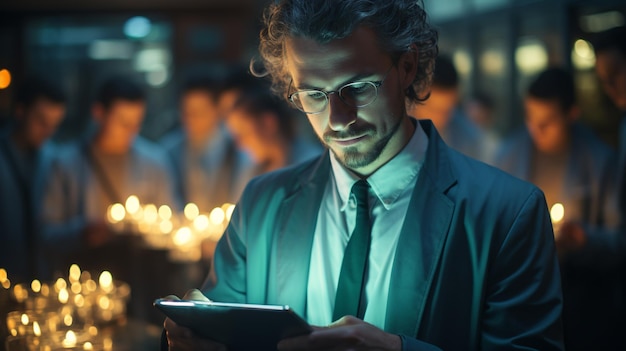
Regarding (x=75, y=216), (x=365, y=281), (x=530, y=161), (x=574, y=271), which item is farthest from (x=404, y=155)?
(x=75, y=216)

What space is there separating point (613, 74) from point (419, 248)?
2903 millimetres

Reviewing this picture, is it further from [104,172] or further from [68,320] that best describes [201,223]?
[68,320]

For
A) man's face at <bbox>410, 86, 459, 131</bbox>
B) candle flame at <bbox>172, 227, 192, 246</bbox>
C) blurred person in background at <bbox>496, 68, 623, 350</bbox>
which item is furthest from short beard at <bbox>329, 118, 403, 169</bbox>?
candle flame at <bbox>172, 227, 192, 246</bbox>

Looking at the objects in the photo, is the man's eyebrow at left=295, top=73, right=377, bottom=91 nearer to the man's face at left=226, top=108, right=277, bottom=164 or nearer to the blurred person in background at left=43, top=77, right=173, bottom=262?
the man's face at left=226, top=108, right=277, bottom=164

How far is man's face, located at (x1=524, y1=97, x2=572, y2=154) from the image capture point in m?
4.55

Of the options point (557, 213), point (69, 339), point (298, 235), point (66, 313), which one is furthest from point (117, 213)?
point (298, 235)

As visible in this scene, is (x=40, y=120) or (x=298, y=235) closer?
(x=298, y=235)

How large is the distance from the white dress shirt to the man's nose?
0.71 feet

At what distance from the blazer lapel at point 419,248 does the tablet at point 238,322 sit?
0.33m

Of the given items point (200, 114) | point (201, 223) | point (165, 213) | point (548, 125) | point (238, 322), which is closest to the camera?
point (238, 322)

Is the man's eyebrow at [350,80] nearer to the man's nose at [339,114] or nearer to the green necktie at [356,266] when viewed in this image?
the man's nose at [339,114]

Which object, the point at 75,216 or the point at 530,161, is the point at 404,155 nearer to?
the point at 530,161

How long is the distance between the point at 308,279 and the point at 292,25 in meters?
0.69

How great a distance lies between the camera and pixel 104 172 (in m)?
5.62
